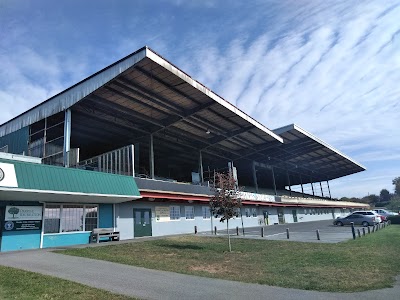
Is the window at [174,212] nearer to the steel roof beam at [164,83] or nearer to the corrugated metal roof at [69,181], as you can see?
the corrugated metal roof at [69,181]

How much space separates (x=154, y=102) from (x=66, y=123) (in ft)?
23.6

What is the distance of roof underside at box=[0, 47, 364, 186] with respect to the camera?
22.9m

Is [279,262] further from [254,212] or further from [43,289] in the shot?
[254,212]

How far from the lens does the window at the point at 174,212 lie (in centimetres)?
2888

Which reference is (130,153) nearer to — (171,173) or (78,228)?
(78,228)

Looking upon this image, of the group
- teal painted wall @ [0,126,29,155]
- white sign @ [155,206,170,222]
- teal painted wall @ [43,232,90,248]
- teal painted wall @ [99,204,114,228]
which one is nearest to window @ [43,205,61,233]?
teal painted wall @ [43,232,90,248]

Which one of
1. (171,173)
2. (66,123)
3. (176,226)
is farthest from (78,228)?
(171,173)

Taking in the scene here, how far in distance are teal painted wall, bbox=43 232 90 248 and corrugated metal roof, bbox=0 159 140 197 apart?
3475 mm

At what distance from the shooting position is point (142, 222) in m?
25.6

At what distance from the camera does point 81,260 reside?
1309cm

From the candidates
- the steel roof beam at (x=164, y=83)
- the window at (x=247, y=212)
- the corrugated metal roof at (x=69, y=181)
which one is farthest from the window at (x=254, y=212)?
the corrugated metal roof at (x=69, y=181)

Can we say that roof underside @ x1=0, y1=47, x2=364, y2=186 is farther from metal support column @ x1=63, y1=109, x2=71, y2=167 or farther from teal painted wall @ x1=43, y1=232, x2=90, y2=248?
teal painted wall @ x1=43, y1=232, x2=90, y2=248

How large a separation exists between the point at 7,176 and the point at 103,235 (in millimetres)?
8391

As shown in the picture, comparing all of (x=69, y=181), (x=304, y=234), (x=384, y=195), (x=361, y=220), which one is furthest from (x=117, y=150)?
(x=384, y=195)
